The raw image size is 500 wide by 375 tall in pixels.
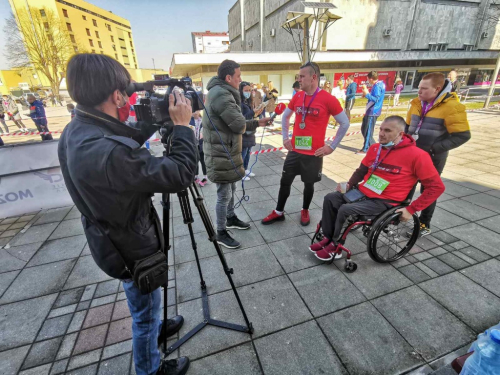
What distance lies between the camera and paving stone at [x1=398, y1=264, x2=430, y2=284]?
250cm

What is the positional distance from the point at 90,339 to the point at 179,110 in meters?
2.12

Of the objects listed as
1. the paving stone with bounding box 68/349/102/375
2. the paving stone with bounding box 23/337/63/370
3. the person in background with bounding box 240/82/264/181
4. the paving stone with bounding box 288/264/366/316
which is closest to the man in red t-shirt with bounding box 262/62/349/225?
the paving stone with bounding box 288/264/366/316

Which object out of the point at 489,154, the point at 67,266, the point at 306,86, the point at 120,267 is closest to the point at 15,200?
the point at 67,266

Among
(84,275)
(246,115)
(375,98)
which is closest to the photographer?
(84,275)

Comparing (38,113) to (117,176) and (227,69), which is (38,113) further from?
(117,176)

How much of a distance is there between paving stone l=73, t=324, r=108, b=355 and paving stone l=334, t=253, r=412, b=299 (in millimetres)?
2396

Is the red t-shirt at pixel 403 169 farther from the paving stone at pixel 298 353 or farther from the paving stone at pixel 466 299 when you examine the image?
the paving stone at pixel 298 353

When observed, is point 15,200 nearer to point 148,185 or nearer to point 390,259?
point 148,185

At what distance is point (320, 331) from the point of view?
2.02 m

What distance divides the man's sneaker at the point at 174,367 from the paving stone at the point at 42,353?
1005mm

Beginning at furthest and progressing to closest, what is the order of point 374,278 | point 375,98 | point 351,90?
point 351,90, point 375,98, point 374,278

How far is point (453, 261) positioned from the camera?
2.72m

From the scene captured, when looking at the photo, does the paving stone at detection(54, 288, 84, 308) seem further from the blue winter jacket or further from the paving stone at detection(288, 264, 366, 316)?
the blue winter jacket

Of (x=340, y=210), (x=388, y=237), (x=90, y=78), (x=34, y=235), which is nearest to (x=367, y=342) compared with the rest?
(x=340, y=210)
